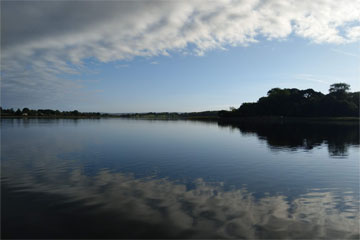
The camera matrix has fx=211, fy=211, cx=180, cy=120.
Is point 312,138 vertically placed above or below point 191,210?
above

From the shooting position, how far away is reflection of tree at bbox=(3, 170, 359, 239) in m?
10.4

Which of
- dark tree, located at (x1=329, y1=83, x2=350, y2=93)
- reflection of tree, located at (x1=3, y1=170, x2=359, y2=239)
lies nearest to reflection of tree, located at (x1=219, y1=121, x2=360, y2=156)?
reflection of tree, located at (x1=3, y1=170, x2=359, y2=239)

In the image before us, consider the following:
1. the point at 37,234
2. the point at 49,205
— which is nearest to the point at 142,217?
the point at 37,234

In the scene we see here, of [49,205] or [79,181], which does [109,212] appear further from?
[79,181]

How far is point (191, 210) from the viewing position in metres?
12.5

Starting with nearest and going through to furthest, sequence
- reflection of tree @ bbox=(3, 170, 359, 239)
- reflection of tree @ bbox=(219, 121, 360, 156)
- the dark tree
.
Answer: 1. reflection of tree @ bbox=(3, 170, 359, 239)
2. reflection of tree @ bbox=(219, 121, 360, 156)
3. the dark tree

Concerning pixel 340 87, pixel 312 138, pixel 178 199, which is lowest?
pixel 178 199

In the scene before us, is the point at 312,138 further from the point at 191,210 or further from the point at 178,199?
the point at 191,210

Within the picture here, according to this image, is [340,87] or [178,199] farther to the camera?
[340,87]

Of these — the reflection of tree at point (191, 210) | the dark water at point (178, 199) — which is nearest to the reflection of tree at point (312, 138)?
the dark water at point (178, 199)

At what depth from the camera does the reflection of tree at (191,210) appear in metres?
10.4

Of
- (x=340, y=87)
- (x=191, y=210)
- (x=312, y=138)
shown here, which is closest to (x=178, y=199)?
(x=191, y=210)

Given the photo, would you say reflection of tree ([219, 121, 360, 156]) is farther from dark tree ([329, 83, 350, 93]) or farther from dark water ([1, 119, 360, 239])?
dark tree ([329, 83, 350, 93])

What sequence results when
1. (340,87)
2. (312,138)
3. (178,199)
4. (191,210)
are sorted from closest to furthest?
1. (191,210)
2. (178,199)
3. (312,138)
4. (340,87)
